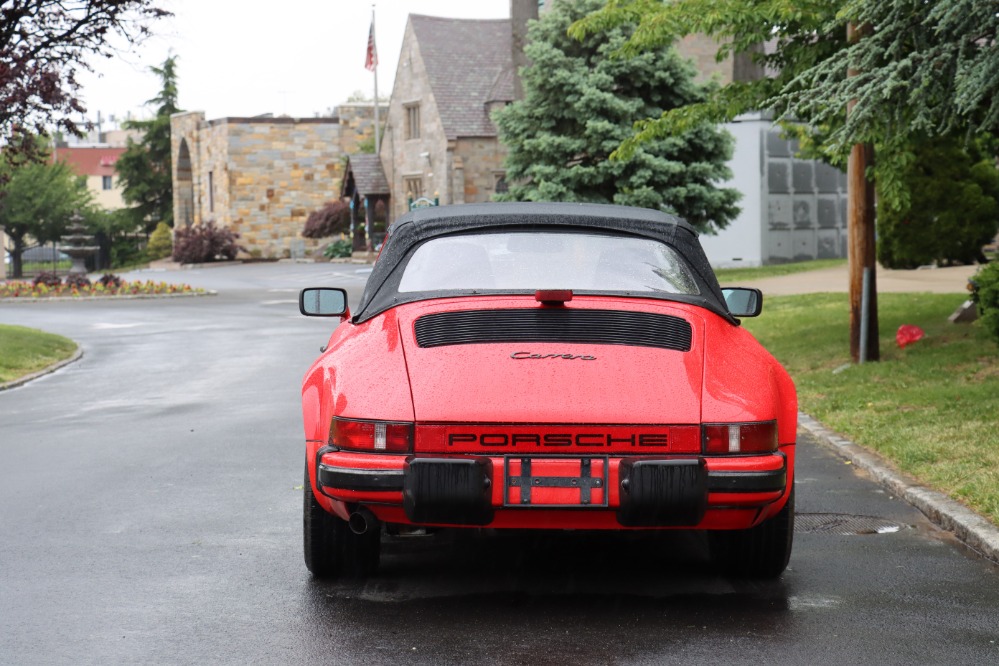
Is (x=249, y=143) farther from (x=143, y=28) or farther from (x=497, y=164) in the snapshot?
(x=143, y=28)

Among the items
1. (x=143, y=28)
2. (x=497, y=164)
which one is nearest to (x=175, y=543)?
(x=143, y=28)

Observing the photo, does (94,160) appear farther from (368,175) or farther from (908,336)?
(908,336)

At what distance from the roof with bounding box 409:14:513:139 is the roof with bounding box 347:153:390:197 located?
5.99 m

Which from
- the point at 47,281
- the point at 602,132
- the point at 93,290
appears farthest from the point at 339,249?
the point at 602,132

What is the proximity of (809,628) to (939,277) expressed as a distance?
21731 millimetres

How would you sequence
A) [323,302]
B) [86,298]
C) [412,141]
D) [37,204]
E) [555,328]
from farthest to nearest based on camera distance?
1. [37,204]
2. [412,141]
3. [86,298]
4. [323,302]
5. [555,328]

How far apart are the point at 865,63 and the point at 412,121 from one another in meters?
45.5

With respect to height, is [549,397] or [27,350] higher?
[549,397]

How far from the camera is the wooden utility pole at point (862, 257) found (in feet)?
46.6

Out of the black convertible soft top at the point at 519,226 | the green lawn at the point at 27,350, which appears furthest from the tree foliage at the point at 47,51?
the black convertible soft top at the point at 519,226

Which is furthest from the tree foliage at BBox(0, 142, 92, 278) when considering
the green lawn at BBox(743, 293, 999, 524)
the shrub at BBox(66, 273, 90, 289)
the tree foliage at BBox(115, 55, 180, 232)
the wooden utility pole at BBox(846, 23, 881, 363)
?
the wooden utility pole at BBox(846, 23, 881, 363)

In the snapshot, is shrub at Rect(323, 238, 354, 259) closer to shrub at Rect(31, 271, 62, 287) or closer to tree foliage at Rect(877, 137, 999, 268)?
shrub at Rect(31, 271, 62, 287)

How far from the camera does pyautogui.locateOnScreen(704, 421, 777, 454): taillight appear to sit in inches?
203

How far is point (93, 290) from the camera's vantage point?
38.9 m
